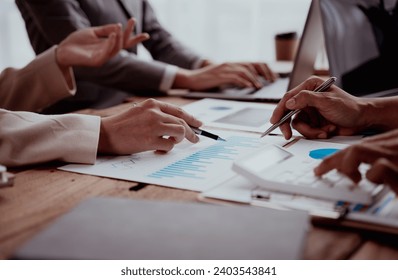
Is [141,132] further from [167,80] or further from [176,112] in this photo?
[167,80]

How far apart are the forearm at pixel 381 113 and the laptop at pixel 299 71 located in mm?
417

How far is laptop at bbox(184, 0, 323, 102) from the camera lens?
144 centimetres

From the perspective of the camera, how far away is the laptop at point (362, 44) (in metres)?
1.33

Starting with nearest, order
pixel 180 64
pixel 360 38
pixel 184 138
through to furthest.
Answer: pixel 184 138, pixel 360 38, pixel 180 64

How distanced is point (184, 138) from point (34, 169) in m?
0.30

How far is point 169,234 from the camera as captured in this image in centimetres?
53

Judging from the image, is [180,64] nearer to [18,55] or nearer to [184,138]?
[184,138]

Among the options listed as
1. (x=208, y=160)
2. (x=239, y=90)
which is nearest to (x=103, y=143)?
(x=208, y=160)

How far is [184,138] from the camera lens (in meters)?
1.04

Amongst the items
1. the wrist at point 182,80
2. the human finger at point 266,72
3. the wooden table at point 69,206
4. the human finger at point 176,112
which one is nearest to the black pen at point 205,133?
the human finger at point 176,112

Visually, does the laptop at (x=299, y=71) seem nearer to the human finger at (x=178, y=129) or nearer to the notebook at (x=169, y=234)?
the human finger at (x=178, y=129)

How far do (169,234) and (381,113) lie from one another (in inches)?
26.2

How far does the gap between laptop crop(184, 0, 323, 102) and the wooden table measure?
0.72 m

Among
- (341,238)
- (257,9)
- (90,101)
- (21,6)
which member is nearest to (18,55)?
(257,9)
